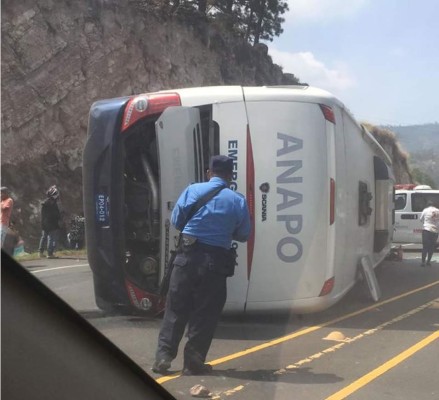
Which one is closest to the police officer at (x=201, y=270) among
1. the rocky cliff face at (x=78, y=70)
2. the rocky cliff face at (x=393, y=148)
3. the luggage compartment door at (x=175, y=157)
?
the luggage compartment door at (x=175, y=157)

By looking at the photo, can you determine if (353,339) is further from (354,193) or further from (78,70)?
(78,70)

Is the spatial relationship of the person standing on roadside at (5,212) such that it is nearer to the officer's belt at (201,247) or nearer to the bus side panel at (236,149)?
the officer's belt at (201,247)

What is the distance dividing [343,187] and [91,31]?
3.16m

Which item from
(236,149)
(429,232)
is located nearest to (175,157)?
(236,149)

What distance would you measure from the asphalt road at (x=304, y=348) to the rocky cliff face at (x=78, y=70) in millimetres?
888

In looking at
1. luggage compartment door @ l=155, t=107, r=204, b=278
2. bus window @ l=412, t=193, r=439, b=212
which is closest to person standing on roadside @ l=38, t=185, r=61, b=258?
luggage compartment door @ l=155, t=107, r=204, b=278

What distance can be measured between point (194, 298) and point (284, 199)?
1.47 metres

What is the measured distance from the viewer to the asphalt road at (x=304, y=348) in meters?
3.83

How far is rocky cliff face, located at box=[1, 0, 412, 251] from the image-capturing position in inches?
177

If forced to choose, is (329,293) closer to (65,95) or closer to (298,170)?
(298,170)

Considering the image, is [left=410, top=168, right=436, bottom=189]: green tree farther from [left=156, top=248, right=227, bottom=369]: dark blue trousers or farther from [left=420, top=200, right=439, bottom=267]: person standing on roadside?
[left=156, top=248, right=227, bottom=369]: dark blue trousers

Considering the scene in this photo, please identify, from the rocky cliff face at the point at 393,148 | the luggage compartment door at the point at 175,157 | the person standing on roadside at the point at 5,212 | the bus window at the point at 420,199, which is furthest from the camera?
the bus window at the point at 420,199

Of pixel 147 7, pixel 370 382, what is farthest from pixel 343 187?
pixel 147 7

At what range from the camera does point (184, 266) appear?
428 cm
